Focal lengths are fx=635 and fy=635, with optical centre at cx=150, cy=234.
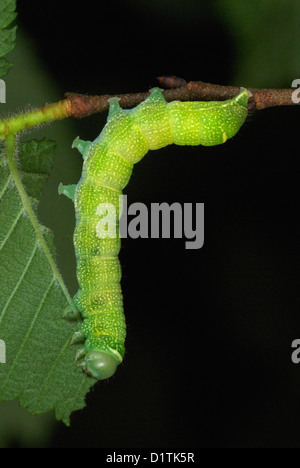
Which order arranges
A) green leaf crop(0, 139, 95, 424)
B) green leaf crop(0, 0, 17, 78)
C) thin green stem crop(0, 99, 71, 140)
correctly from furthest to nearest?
1. green leaf crop(0, 139, 95, 424)
2. thin green stem crop(0, 99, 71, 140)
3. green leaf crop(0, 0, 17, 78)

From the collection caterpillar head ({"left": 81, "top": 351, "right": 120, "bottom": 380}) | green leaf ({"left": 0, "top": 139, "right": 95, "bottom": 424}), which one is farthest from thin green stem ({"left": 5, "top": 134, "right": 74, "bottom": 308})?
caterpillar head ({"left": 81, "top": 351, "right": 120, "bottom": 380})

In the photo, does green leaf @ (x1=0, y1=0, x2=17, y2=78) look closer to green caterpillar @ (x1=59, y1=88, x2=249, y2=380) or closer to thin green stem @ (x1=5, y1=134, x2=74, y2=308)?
thin green stem @ (x1=5, y1=134, x2=74, y2=308)

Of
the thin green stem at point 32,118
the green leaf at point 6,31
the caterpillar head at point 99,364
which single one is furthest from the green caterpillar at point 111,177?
the green leaf at point 6,31

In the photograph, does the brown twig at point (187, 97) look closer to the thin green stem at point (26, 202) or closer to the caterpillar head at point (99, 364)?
the thin green stem at point (26, 202)

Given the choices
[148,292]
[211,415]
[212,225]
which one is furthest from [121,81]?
[211,415]

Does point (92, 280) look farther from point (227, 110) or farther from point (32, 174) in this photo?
point (227, 110)

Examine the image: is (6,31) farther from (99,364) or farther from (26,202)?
(99,364)
